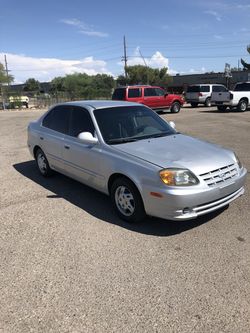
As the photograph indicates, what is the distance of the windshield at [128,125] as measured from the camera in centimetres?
519

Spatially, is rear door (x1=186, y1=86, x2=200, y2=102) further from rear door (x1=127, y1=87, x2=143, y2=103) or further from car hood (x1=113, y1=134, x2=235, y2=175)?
car hood (x1=113, y1=134, x2=235, y2=175)

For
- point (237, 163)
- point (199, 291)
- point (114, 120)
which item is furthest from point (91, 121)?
point (199, 291)

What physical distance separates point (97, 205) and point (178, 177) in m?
1.68

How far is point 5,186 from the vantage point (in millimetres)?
6520

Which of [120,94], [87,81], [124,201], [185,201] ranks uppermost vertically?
[87,81]

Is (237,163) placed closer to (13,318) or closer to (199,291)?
(199,291)

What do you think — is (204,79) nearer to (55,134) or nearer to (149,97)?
(149,97)

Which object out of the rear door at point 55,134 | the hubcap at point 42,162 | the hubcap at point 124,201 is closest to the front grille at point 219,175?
the hubcap at point 124,201

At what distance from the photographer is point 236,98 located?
71.3ft

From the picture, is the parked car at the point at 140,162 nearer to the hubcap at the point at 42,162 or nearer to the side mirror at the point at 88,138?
the side mirror at the point at 88,138

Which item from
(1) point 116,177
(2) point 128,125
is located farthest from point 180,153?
(2) point 128,125

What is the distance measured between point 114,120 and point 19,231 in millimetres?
2143

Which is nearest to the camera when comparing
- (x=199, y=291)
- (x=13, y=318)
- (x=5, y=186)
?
(x=13, y=318)

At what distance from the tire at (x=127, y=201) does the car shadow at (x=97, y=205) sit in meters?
0.12
